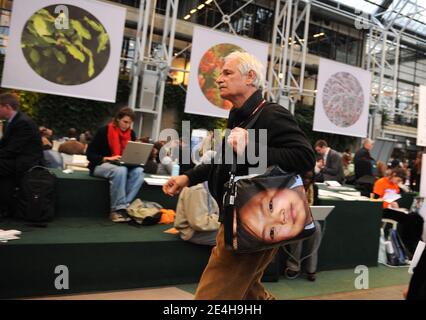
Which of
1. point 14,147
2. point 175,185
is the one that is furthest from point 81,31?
point 175,185

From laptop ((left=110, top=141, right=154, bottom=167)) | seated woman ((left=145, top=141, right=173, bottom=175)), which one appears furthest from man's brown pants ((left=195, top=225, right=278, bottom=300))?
seated woman ((left=145, top=141, right=173, bottom=175))

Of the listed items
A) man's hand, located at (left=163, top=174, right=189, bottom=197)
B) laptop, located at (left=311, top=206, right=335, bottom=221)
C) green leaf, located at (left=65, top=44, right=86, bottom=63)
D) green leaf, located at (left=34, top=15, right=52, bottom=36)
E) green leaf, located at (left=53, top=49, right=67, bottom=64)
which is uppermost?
green leaf, located at (left=34, top=15, right=52, bottom=36)

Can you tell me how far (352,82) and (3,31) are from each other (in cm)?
1236

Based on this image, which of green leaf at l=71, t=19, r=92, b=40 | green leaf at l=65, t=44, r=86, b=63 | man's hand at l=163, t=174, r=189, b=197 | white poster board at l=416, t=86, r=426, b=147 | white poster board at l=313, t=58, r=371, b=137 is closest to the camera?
man's hand at l=163, t=174, r=189, b=197

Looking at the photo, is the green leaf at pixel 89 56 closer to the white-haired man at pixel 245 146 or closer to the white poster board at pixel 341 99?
the white poster board at pixel 341 99

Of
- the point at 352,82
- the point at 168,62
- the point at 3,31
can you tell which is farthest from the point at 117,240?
the point at 3,31

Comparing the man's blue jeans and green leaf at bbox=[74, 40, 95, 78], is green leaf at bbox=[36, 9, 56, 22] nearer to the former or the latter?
green leaf at bbox=[74, 40, 95, 78]

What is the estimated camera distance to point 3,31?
13453 mm

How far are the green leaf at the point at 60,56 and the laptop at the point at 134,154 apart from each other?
5.18 m

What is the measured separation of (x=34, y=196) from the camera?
3514 mm

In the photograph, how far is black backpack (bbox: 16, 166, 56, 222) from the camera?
3471 mm

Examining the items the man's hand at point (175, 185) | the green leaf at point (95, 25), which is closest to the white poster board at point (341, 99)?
the green leaf at point (95, 25)

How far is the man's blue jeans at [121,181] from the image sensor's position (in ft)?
13.1

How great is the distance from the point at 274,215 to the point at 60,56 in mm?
8211
